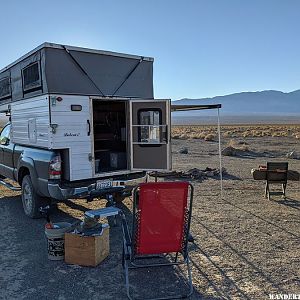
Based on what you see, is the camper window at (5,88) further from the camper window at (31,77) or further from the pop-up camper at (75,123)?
the camper window at (31,77)

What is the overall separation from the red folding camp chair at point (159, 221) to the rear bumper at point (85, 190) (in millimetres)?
1963

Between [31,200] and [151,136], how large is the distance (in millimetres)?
2536

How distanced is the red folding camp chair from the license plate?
85.0 inches

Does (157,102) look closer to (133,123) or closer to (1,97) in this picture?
(133,123)

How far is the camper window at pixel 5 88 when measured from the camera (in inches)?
311

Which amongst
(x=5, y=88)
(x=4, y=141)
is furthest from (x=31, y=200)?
(x=5, y=88)

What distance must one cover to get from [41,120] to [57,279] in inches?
112

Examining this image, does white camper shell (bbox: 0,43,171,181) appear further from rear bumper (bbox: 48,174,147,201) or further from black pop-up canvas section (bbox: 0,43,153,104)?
rear bumper (bbox: 48,174,147,201)

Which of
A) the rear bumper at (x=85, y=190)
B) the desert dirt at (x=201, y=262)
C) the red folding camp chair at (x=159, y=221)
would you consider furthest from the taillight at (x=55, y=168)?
the red folding camp chair at (x=159, y=221)

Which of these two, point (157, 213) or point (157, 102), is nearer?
point (157, 213)

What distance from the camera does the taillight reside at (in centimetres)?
586

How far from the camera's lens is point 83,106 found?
20.2ft

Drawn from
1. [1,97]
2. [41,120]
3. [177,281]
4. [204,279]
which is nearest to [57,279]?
[177,281]

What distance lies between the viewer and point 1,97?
850 centimetres
